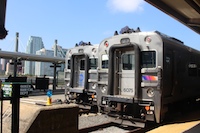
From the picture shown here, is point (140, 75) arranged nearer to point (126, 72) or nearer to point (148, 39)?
point (126, 72)

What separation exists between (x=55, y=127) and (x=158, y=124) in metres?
4.10

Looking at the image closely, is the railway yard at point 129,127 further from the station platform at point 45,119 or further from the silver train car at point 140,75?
the silver train car at point 140,75

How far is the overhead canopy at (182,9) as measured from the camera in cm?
735

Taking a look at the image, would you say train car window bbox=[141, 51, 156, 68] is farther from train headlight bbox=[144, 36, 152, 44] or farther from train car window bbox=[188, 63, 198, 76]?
train car window bbox=[188, 63, 198, 76]

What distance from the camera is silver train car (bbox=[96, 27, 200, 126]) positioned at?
7523 mm

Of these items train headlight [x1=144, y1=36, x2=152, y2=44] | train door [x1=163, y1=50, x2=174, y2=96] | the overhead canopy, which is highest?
the overhead canopy

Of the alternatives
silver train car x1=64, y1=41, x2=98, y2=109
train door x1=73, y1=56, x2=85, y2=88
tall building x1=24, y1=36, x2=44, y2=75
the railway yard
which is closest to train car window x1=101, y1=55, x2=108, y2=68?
silver train car x1=64, y1=41, x2=98, y2=109

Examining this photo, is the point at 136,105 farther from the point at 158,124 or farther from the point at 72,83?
the point at 72,83

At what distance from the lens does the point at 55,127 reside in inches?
189

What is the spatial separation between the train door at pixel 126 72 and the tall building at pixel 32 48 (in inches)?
1389

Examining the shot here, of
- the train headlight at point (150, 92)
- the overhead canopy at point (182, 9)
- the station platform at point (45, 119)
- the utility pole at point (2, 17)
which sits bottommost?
the station platform at point (45, 119)

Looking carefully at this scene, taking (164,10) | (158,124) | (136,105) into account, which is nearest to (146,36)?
(164,10)

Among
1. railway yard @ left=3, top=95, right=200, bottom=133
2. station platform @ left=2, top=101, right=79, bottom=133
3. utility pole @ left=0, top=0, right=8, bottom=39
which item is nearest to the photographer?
utility pole @ left=0, top=0, right=8, bottom=39

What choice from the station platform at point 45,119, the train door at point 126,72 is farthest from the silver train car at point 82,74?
the station platform at point 45,119
